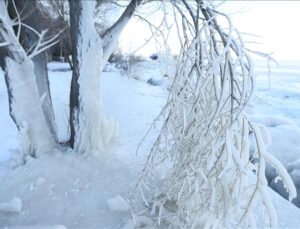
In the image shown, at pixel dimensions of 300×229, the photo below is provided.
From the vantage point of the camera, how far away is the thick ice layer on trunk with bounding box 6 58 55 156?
365 cm

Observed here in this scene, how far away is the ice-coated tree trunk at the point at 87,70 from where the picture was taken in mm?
3666

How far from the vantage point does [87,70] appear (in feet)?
12.3

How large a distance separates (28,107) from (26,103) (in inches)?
1.8

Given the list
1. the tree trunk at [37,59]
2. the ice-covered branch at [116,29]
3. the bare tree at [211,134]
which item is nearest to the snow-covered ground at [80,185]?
the bare tree at [211,134]

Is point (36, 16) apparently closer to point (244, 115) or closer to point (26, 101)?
point (26, 101)

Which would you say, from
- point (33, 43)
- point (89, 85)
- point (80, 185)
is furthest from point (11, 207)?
point (33, 43)

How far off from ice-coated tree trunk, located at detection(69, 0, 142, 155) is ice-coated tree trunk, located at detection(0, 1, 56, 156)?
33 centimetres

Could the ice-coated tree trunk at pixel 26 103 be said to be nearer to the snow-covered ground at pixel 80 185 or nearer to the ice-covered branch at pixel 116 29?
the snow-covered ground at pixel 80 185

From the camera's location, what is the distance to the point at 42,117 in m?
3.89

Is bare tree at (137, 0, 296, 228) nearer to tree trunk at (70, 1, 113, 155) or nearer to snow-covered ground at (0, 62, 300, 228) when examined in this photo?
snow-covered ground at (0, 62, 300, 228)

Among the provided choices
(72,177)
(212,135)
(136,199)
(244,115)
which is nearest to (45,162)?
(72,177)

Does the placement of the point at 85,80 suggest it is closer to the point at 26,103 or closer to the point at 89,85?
the point at 89,85

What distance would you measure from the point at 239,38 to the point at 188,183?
3.40 ft

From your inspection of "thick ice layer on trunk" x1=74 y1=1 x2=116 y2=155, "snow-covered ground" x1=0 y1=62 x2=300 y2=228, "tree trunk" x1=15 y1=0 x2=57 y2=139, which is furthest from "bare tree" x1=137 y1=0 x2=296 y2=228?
"tree trunk" x1=15 y1=0 x2=57 y2=139
